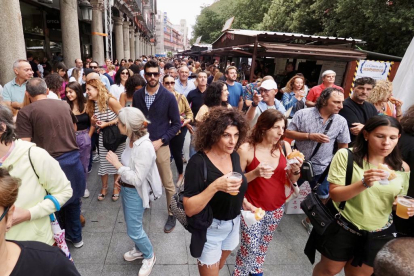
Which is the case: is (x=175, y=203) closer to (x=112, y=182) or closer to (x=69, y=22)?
(x=112, y=182)

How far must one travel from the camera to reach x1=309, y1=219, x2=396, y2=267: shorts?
221 cm

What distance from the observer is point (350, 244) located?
229 centimetres

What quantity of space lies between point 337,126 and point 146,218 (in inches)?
122

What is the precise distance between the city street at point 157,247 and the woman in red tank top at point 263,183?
65cm

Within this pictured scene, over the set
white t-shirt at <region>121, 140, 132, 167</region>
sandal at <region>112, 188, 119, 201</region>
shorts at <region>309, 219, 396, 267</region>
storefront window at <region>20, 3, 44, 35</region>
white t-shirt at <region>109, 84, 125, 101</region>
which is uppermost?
storefront window at <region>20, 3, 44, 35</region>

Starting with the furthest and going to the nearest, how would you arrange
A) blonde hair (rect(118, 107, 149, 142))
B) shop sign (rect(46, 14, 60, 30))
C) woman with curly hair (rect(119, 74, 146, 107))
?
shop sign (rect(46, 14, 60, 30)), woman with curly hair (rect(119, 74, 146, 107)), blonde hair (rect(118, 107, 149, 142))

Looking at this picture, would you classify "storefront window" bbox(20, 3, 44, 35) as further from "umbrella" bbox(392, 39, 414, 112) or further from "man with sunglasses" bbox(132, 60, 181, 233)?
"umbrella" bbox(392, 39, 414, 112)

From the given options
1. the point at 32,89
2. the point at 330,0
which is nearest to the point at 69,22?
the point at 32,89

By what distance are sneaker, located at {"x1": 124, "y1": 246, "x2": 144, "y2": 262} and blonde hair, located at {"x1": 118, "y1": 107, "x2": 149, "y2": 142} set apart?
A: 1424 mm

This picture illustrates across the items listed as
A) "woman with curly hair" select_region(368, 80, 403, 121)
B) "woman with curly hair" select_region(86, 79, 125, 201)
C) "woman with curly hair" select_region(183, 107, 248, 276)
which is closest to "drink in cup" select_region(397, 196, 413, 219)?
"woman with curly hair" select_region(183, 107, 248, 276)

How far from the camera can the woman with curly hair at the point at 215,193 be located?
2014 mm

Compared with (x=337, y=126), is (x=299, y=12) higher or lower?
higher

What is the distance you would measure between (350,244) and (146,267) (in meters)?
2.13

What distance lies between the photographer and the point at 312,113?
11.6ft
